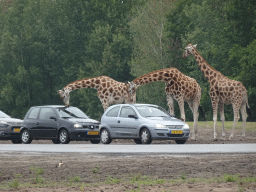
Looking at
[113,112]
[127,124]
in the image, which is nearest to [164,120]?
[127,124]

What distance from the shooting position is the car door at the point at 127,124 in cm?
2114

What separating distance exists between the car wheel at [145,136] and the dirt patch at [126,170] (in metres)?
4.84

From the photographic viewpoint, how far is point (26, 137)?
2489cm

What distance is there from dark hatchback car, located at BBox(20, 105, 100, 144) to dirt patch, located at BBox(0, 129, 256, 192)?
695cm

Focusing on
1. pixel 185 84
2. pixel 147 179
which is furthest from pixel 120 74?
pixel 147 179

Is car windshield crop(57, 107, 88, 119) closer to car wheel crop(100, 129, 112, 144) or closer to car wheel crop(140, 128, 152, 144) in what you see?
car wheel crop(100, 129, 112, 144)

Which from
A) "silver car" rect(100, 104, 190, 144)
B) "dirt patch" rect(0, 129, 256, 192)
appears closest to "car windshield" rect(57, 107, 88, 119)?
"silver car" rect(100, 104, 190, 144)

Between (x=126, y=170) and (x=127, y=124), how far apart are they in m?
9.57

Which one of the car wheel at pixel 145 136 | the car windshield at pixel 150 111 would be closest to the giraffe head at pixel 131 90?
the car windshield at pixel 150 111

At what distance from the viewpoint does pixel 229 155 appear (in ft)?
49.8

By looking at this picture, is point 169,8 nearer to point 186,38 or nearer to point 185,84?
point 186,38

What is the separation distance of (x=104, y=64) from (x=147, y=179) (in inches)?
2072

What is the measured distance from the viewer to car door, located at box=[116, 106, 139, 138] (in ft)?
69.4

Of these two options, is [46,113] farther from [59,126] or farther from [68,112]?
[59,126]
